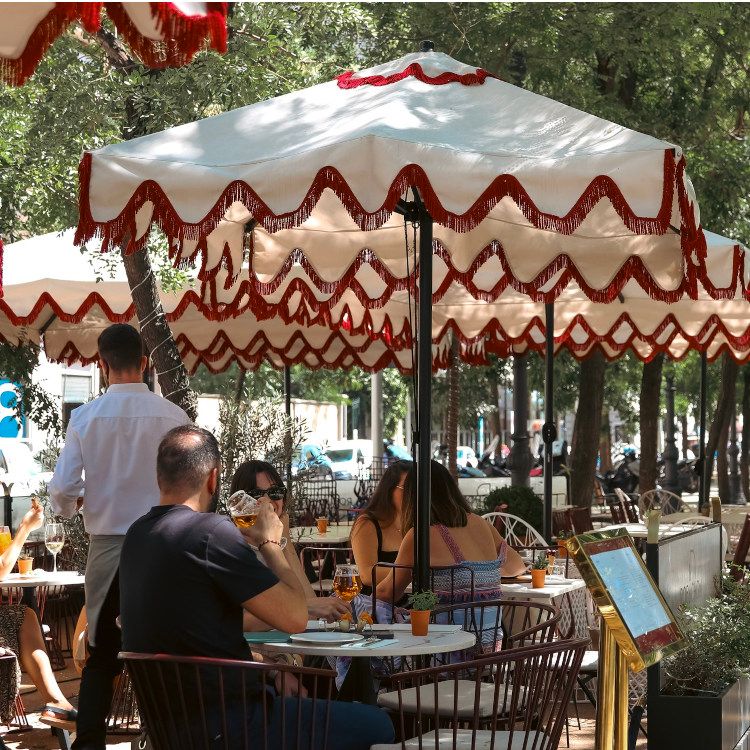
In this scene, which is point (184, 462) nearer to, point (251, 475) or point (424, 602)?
point (424, 602)

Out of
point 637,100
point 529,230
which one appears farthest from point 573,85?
point 529,230

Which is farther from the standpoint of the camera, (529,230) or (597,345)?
(597,345)

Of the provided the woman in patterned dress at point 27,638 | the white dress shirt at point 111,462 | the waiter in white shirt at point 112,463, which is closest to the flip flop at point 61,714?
the woman in patterned dress at point 27,638

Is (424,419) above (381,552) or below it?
above

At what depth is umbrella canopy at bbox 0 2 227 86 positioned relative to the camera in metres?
2.18

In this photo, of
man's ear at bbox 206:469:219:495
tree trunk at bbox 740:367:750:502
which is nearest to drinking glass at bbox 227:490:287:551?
man's ear at bbox 206:469:219:495

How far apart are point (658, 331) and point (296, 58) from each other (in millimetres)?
3793

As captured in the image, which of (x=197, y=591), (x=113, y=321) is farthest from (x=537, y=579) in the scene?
(x=113, y=321)

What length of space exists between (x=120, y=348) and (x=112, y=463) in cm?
52

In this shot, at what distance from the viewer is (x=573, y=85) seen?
14.7 meters

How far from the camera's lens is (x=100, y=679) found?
5.23m

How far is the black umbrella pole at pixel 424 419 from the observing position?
530 cm

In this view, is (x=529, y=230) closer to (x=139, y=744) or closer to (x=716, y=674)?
(x=716, y=674)

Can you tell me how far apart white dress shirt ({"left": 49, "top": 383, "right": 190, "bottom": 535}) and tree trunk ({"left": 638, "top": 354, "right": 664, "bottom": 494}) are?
46.4ft
